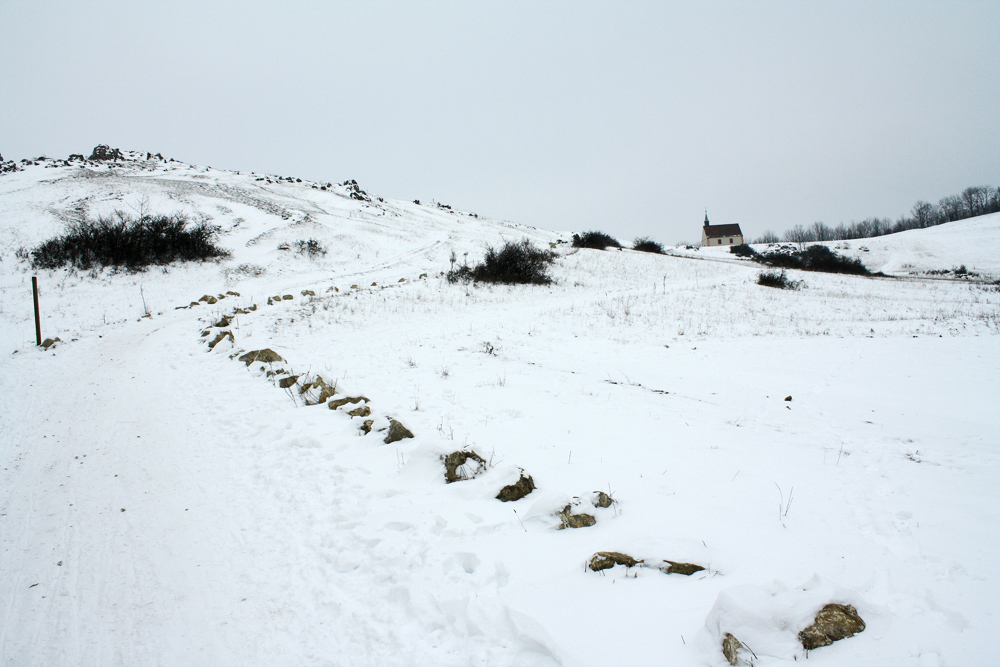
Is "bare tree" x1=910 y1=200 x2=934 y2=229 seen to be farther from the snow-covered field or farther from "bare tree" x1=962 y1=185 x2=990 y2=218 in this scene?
the snow-covered field

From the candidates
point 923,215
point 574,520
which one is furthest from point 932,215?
point 574,520

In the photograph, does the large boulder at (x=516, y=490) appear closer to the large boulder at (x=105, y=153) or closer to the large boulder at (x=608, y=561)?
the large boulder at (x=608, y=561)

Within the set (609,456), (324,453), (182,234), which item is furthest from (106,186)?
(609,456)

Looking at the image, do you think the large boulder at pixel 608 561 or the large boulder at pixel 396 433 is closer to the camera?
the large boulder at pixel 608 561

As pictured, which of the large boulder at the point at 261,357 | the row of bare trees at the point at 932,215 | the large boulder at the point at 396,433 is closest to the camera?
the large boulder at the point at 396,433

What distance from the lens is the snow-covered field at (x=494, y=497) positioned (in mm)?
2598

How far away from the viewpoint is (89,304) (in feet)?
48.9

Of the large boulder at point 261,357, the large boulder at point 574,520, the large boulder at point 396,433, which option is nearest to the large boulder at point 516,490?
the large boulder at point 574,520

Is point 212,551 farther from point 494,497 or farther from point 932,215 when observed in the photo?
point 932,215

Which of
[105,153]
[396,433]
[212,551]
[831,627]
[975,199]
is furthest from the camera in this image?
[975,199]

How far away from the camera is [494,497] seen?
4035 mm

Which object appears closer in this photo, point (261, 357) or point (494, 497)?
point (494, 497)

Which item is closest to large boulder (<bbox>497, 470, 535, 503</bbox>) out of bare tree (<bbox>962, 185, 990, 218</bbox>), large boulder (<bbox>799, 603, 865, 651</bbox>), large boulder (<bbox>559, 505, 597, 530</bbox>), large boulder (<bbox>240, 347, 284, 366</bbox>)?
large boulder (<bbox>559, 505, 597, 530</bbox>)

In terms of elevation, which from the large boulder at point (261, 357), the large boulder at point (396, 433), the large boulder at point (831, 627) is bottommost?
the large boulder at point (831, 627)
